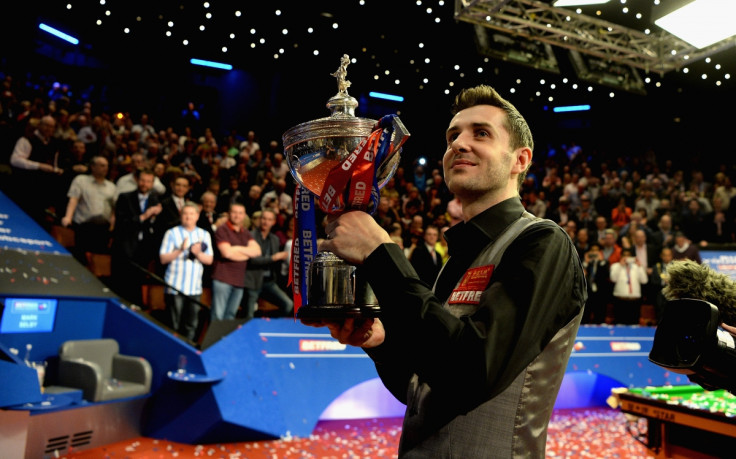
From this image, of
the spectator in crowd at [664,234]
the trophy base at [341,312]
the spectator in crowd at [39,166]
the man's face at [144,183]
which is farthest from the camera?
the spectator in crowd at [664,234]

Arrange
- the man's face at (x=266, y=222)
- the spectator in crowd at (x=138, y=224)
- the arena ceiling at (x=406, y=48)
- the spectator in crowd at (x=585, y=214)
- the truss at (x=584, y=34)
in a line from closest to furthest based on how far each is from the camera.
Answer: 1. the spectator in crowd at (x=138, y=224)
2. the man's face at (x=266, y=222)
3. the truss at (x=584, y=34)
4. the spectator in crowd at (x=585, y=214)
5. the arena ceiling at (x=406, y=48)

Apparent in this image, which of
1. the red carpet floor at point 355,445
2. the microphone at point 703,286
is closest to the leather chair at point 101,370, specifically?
the red carpet floor at point 355,445

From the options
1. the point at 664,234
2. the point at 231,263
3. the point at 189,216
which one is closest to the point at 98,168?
the point at 189,216

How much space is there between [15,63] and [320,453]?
40.1 ft

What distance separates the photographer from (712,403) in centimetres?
307

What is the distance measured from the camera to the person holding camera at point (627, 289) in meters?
7.98

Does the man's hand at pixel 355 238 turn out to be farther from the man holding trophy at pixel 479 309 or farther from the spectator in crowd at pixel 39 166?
the spectator in crowd at pixel 39 166

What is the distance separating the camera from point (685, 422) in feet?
9.32

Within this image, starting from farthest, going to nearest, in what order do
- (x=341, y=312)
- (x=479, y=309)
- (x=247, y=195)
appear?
(x=247, y=195) → (x=341, y=312) → (x=479, y=309)

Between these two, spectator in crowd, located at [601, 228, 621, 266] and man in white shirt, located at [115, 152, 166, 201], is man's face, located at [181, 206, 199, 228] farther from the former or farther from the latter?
spectator in crowd, located at [601, 228, 621, 266]

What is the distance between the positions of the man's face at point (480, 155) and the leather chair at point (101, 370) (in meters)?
4.02

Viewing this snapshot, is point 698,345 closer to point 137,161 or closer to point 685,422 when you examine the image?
point 685,422

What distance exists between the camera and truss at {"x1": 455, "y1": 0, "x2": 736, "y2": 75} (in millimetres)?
8602

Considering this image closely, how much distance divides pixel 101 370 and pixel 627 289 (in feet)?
22.0
